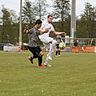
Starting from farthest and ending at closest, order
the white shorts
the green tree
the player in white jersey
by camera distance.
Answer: the green tree
the white shorts
the player in white jersey

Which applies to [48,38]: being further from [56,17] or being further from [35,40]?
[56,17]

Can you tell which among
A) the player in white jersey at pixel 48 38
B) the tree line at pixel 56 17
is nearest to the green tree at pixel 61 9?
the tree line at pixel 56 17

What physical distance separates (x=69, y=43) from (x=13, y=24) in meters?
28.1

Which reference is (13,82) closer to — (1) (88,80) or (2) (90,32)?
(1) (88,80)

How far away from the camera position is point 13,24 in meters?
93.6

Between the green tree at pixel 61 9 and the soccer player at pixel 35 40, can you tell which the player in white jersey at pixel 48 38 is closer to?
the soccer player at pixel 35 40

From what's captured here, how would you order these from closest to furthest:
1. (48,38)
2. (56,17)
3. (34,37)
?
(34,37), (48,38), (56,17)

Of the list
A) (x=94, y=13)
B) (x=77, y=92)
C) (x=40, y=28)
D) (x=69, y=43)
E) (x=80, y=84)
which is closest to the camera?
(x=77, y=92)

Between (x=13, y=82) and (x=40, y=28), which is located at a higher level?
(x=40, y=28)

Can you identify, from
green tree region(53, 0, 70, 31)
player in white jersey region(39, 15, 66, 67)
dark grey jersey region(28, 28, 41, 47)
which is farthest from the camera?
green tree region(53, 0, 70, 31)

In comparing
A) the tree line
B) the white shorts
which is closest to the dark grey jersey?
the white shorts

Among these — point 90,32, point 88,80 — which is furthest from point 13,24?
point 88,80

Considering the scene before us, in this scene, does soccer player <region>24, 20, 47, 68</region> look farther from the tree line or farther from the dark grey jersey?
the tree line

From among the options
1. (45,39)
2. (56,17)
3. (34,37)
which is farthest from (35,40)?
(56,17)
